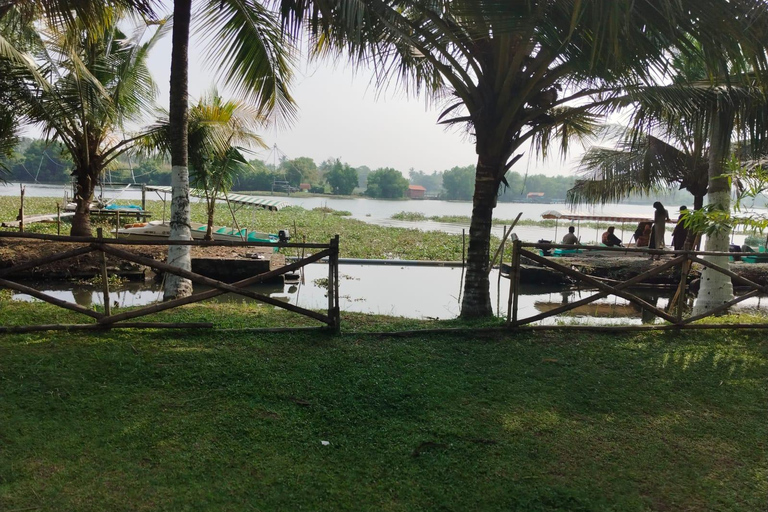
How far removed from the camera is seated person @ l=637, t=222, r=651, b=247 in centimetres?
1809

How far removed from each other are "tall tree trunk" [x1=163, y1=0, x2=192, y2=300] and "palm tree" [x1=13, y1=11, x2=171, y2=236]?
151 centimetres

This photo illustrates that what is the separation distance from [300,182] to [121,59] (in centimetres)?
5563

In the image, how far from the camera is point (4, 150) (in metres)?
11.7

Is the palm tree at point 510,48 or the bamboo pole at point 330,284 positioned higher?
the palm tree at point 510,48

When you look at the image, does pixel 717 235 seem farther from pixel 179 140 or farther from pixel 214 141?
pixel 214 141

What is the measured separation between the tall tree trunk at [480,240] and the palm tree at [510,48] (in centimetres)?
1

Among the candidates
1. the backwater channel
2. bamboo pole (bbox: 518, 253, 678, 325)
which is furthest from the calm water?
bamboo pole (bbox: 518, 253, 678, 325)

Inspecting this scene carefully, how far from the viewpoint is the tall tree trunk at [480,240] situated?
7109 millimetres

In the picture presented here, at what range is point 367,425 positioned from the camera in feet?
13.3

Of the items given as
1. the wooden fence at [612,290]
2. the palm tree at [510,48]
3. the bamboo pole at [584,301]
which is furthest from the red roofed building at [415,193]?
the bamboo pole at [584,301]

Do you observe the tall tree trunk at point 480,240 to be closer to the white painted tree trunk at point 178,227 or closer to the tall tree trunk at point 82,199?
the white painted tree trunk at point 178,227

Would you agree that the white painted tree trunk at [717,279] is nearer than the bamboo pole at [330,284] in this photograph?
No

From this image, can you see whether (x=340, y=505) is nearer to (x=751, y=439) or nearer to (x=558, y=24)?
Answer: (x=751, y=439)

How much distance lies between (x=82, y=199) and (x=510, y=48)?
504 inches
